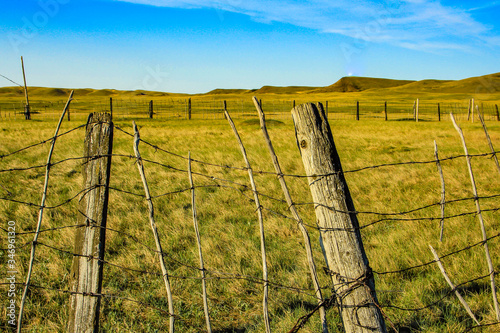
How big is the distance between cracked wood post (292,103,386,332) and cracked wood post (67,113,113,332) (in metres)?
1.22

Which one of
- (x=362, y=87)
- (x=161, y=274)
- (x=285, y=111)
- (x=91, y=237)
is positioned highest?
(x=362, y=87)

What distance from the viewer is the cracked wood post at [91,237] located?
1973mm

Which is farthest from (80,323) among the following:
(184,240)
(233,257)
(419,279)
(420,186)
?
(420,186)

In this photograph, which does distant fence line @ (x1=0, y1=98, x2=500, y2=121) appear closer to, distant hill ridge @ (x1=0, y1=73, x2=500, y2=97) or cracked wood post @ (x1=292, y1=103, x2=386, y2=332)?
cracked wood post @ (x1=292, y1=103, x2=386, y2=332)

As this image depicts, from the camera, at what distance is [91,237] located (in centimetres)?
197

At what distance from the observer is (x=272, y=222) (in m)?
4.99

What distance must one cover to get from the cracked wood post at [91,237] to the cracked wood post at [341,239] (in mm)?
1222

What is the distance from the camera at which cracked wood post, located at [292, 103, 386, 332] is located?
191 centimetres

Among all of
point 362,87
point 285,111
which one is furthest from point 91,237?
point 362,87

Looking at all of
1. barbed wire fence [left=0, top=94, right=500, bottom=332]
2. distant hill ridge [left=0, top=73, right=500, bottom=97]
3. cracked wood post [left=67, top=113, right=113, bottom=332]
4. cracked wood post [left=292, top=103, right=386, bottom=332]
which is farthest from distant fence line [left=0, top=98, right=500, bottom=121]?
distant hill ridge [left=0, top=73, right=500, bottom=97]

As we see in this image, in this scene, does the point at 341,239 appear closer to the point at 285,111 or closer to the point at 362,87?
the point at 285,111

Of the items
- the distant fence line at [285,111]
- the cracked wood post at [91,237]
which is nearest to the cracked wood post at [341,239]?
the cracked wood post at [91,237]

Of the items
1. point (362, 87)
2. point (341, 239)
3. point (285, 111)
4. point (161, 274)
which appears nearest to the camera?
point (341, 239)

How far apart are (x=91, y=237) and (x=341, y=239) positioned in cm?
144
